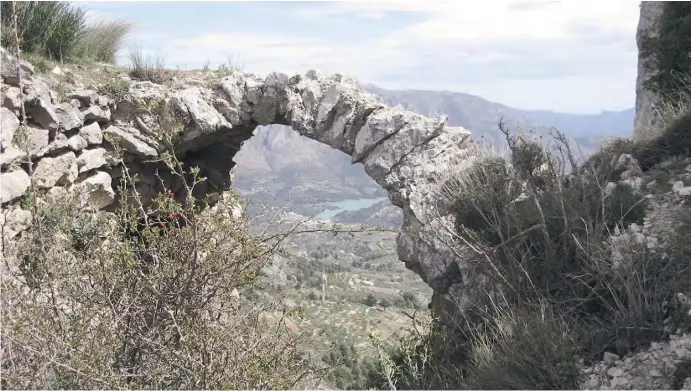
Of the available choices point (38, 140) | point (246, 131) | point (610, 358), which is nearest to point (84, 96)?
point (38, 140)

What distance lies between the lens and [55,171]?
645 centimetres

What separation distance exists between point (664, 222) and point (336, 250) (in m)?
33.8

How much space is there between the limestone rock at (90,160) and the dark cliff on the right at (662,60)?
21.5 feet

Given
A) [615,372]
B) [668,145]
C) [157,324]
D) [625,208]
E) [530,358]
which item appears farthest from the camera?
[668,145]

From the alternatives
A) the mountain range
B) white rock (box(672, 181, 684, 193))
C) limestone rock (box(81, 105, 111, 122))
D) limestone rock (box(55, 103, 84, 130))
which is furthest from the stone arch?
the mountain range

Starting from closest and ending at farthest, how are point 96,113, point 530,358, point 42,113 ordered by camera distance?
point 530,358 → point 42,113 → point 96,113

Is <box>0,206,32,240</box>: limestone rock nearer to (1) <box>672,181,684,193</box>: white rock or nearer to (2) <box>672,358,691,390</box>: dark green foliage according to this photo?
(2) <box>672,358,691,390</box>: dark green foliage

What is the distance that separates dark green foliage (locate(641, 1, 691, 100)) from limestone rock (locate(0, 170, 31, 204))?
302 inches

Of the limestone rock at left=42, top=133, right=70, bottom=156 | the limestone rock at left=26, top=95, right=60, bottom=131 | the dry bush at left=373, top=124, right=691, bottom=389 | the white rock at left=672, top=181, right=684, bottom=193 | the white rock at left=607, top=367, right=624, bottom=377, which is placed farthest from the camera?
the limestone rock at left=42, top=133, right=70, bottom=156

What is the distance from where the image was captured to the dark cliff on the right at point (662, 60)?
23.4ft

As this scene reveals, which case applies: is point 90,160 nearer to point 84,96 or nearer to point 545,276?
point 84,96

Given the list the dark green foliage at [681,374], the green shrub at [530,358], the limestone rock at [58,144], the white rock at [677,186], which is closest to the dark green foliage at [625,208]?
the white rock at [677,186]

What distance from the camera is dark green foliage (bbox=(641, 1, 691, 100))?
23.9 feet

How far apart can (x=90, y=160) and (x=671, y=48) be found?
7.70 meters
